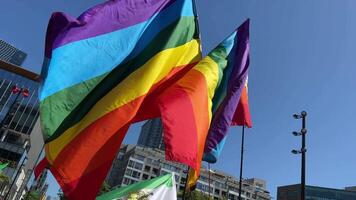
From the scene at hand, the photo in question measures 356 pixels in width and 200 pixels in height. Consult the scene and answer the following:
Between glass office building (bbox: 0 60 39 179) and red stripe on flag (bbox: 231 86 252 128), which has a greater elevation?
glass office building (bbox: 0 60 39 179)

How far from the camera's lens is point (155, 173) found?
13125 cm

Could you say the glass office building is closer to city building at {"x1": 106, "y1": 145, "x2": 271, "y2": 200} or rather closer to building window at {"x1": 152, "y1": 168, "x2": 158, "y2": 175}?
city building at {"x1": 106, "y1": 145, "x2": 271, "y2": 200}

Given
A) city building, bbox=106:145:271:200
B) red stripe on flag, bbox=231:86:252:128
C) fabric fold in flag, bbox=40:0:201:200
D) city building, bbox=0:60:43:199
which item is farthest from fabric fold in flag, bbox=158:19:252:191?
city building, bbox=106:145:271:200

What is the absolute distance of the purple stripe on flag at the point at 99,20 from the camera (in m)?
7.77

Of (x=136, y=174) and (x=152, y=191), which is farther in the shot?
(x=136, y=174)

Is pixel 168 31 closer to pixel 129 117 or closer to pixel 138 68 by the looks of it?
pixel 138 68

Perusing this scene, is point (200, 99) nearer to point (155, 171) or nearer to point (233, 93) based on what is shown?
point (233, 93)

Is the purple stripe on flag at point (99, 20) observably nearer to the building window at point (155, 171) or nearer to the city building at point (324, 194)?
the building window at point (155, 171)

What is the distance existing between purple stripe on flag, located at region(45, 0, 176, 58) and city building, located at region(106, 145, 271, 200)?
11179cm

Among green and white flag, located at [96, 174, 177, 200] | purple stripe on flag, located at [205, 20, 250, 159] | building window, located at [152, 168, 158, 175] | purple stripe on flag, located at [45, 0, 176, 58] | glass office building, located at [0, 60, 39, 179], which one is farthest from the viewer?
building window, located at [152, 168, 158, 175]

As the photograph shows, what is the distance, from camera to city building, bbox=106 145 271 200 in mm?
128000

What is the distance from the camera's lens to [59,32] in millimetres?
7793

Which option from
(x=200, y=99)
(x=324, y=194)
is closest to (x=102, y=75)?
(x=200, y=99)

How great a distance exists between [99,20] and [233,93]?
12.1ft
